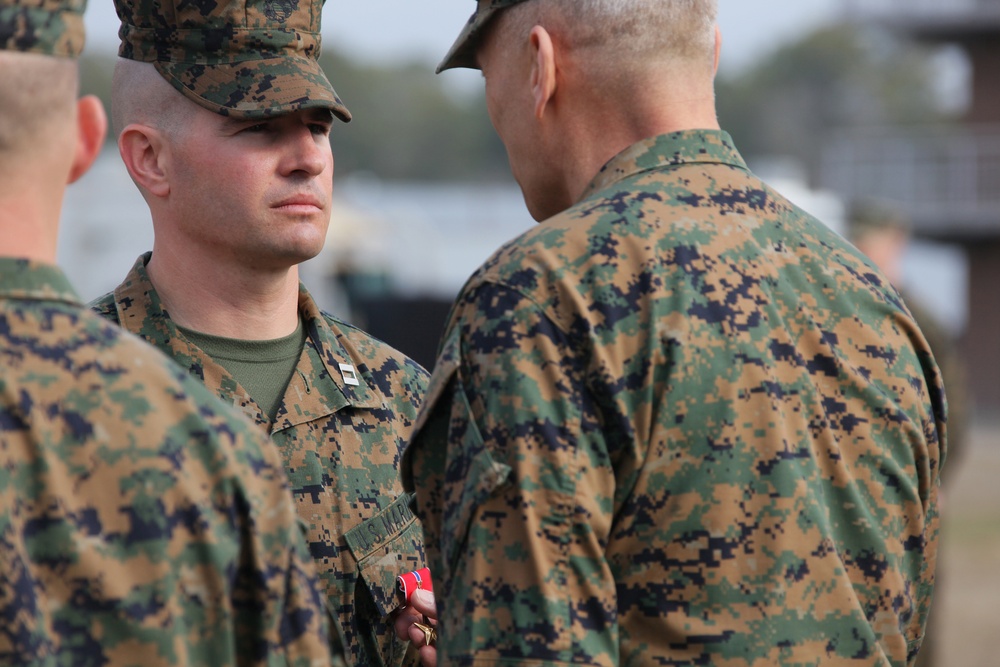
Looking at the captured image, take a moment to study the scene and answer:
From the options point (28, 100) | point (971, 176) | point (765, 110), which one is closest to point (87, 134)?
point (28, 100)

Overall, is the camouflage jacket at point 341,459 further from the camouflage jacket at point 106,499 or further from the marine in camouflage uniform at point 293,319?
the camouflage jacket at point 106,499

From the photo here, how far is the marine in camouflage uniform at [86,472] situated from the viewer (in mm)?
1788

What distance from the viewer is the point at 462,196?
3494 cm

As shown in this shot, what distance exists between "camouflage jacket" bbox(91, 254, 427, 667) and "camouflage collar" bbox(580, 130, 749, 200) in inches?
36.9

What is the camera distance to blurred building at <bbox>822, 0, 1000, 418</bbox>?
2894cm

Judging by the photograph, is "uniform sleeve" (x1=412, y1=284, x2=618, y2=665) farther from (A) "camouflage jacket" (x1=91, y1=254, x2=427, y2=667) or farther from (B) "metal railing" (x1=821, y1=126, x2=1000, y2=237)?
(B) "metal railing" (x1=821, y1=126, x2=1000, y2=237)

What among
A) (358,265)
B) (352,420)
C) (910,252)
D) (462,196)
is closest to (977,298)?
(910,252)

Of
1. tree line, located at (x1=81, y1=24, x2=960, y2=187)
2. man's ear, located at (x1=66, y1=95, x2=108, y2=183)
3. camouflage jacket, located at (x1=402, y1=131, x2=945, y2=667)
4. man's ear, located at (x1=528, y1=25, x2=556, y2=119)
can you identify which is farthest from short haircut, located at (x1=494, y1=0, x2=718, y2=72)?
tree line, located at (x1=81, y1=24, x2=960, y2=187)

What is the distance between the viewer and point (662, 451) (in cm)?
227

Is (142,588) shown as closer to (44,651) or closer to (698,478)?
(44,651)

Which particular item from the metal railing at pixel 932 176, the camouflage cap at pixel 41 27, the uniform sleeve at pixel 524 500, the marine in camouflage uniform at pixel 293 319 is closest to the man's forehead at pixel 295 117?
the marine in camouflage uniform at pixel 293 319

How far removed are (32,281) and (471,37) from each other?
116 cm

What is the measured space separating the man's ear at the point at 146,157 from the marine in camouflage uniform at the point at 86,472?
1350 mm

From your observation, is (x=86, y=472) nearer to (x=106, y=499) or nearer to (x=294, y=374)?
(x=106, y=499)
